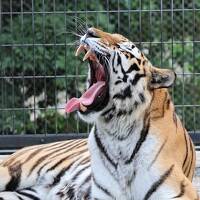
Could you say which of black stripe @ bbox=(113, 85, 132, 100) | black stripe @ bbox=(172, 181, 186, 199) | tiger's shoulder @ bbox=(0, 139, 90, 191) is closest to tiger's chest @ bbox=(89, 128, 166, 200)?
black stripe @ bbox=(172, 181, 186, 199)

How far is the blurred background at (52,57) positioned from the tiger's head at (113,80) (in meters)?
2.65

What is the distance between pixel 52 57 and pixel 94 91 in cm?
325

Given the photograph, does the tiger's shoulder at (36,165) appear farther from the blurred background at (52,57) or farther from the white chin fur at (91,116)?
the blurred background at (52,57)

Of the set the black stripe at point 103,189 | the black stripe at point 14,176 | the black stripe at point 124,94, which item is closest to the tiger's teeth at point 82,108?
the black stripe at point 124,94

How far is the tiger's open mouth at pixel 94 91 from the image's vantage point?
4426 mm

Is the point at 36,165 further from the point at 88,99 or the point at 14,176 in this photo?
the point at 88,99

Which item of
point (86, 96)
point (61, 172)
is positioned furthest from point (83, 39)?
point (61, 172)

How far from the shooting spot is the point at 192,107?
25.2 feet

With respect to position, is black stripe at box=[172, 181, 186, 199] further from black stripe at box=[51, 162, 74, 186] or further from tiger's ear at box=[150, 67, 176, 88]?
black stripe at box=[51, 162, 74, 186]

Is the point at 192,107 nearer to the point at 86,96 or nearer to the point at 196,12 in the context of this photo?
the point at 196,12

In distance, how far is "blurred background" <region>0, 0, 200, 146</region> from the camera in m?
7.42

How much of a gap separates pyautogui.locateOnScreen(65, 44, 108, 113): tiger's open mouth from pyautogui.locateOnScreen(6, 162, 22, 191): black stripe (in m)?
1.16

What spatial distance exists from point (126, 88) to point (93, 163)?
1.39ft

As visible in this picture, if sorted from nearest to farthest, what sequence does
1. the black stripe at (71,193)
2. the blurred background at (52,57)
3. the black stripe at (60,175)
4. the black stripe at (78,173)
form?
1. the black stripe at (71,193)
2. the black stripe at (78,173)
3. the black stripe at (60,175)
4. the blurred background at (52,57)
